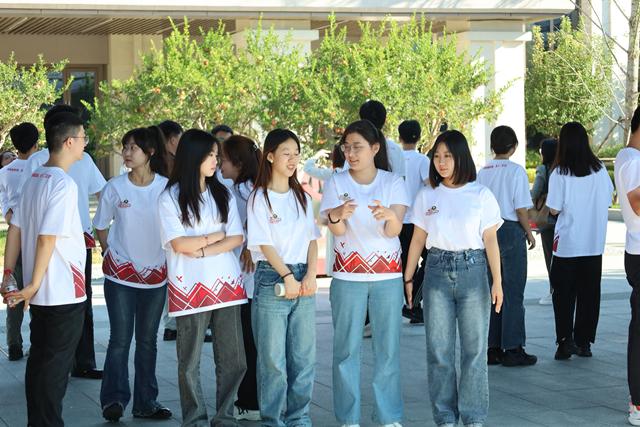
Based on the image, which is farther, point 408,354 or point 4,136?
point 4,136

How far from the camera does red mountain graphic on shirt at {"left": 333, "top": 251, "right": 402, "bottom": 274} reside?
6.24 metres

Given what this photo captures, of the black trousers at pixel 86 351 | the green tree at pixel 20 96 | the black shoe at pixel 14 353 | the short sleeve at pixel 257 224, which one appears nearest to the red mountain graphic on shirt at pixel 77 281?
the short sleeve at pixel 257 224

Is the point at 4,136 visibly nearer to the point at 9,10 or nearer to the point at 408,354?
the point at 9,10

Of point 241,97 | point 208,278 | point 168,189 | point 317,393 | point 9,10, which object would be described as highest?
point 9,10

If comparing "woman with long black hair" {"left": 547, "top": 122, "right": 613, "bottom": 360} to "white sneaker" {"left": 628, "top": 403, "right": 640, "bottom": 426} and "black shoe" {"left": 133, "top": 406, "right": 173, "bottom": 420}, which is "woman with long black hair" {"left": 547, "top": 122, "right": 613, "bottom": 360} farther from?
"black shoe" {"left": 133, "top": 406, "right": 173, "bottom": 420}

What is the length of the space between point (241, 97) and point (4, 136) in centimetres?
488

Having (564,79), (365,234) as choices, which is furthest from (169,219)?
(564,79)

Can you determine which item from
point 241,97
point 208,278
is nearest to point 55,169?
point 208,278

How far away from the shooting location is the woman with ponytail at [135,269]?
261 inches

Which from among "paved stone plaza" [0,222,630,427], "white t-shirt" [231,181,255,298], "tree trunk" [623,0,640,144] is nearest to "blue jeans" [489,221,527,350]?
"paved stone plaza" [0,222,630,427]

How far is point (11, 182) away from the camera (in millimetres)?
8617

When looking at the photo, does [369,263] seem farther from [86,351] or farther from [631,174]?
[86,351]

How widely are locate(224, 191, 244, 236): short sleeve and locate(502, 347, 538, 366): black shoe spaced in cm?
322

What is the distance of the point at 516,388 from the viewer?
25.2ft
